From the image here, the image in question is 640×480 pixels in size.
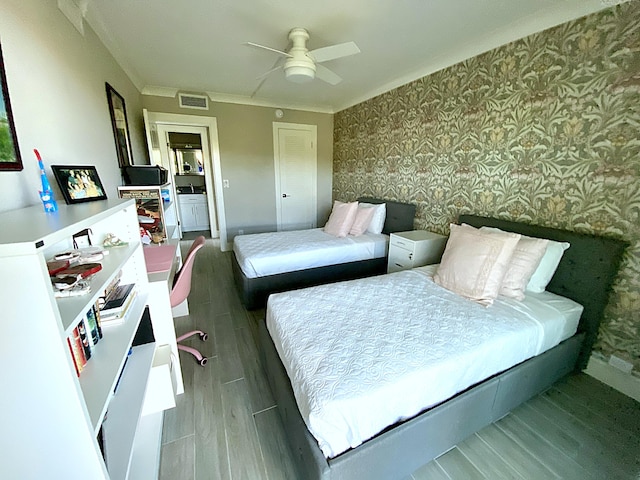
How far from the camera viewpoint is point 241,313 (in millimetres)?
2588

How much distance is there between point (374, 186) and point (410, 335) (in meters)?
2.85

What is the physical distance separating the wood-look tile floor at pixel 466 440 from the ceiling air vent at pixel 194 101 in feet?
11.7

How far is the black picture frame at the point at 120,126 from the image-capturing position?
2248 mm

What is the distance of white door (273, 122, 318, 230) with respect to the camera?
15.0 ft

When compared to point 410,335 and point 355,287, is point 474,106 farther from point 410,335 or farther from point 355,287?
point 410,335

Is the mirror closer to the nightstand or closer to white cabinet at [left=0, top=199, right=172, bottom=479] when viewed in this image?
the nightstand

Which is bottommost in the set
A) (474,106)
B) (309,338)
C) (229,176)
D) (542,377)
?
(542,377)

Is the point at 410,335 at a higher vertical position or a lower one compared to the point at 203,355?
higher

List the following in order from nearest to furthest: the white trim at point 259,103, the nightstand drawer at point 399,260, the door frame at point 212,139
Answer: the nightstand drawer at point 399,260
the door frame at point 212,139
the white trim at point 259,103

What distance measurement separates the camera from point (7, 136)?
1.00 metres

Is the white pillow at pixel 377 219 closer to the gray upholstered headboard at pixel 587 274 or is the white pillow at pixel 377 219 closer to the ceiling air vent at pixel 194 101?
the gray upholstered headboard at pixel 587 274

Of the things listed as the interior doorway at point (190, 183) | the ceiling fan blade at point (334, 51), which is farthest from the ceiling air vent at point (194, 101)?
the ceiling fan blade at point (334, 51)

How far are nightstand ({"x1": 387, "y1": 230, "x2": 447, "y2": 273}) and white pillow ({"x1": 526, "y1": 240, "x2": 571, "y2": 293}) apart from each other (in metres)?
0.94

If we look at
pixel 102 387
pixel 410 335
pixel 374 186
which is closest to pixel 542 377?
pixel 410 335
